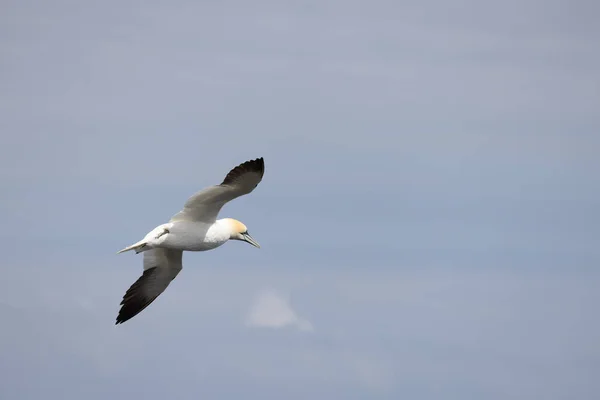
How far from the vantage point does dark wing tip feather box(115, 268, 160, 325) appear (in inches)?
1190

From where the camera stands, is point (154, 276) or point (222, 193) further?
point (154, 276)

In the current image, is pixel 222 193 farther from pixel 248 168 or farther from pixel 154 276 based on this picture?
pixel 154 276

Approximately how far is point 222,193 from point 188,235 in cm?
147

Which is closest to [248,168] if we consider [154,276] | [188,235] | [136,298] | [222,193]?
[222,193]

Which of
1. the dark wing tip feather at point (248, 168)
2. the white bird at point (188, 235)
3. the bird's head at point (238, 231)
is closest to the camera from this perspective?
the dark wing tip feather at point (248, 168)

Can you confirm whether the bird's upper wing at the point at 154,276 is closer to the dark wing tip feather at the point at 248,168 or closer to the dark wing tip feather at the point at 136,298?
the dark wing tip feather at the point at 136,298

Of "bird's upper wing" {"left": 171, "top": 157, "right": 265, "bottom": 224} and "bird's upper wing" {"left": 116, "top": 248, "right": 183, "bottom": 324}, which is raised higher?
"bird's upper wing" {"left": 171, "top": 157, "right": 265, "bottom": 224}

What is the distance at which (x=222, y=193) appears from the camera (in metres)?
27.9

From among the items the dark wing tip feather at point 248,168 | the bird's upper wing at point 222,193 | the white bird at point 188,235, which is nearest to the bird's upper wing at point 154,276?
the white bird at point 188,235

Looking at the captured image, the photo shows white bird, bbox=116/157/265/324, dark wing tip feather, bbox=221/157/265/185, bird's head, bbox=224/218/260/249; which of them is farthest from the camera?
bird's head, bbox=224/218/260/249

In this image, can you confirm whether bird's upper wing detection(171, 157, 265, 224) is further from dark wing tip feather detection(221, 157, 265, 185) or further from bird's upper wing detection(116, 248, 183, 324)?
bird's upper wing detection(116, 248, 183, 324)

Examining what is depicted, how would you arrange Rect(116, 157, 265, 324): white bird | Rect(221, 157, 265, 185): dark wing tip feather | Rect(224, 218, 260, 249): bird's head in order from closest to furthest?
Rect(221, 157, 265, 185): dark wing tip feather, Rect(116, 157, 265, 324): white bird, Rect(224, 218, 260, 249): bird's head

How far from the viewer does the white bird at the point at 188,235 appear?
2750 centimetres

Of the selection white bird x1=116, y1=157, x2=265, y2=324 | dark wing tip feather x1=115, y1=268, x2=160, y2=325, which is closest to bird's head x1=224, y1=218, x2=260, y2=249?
white bird x1=116, y1=157, x2=265, y2=324
